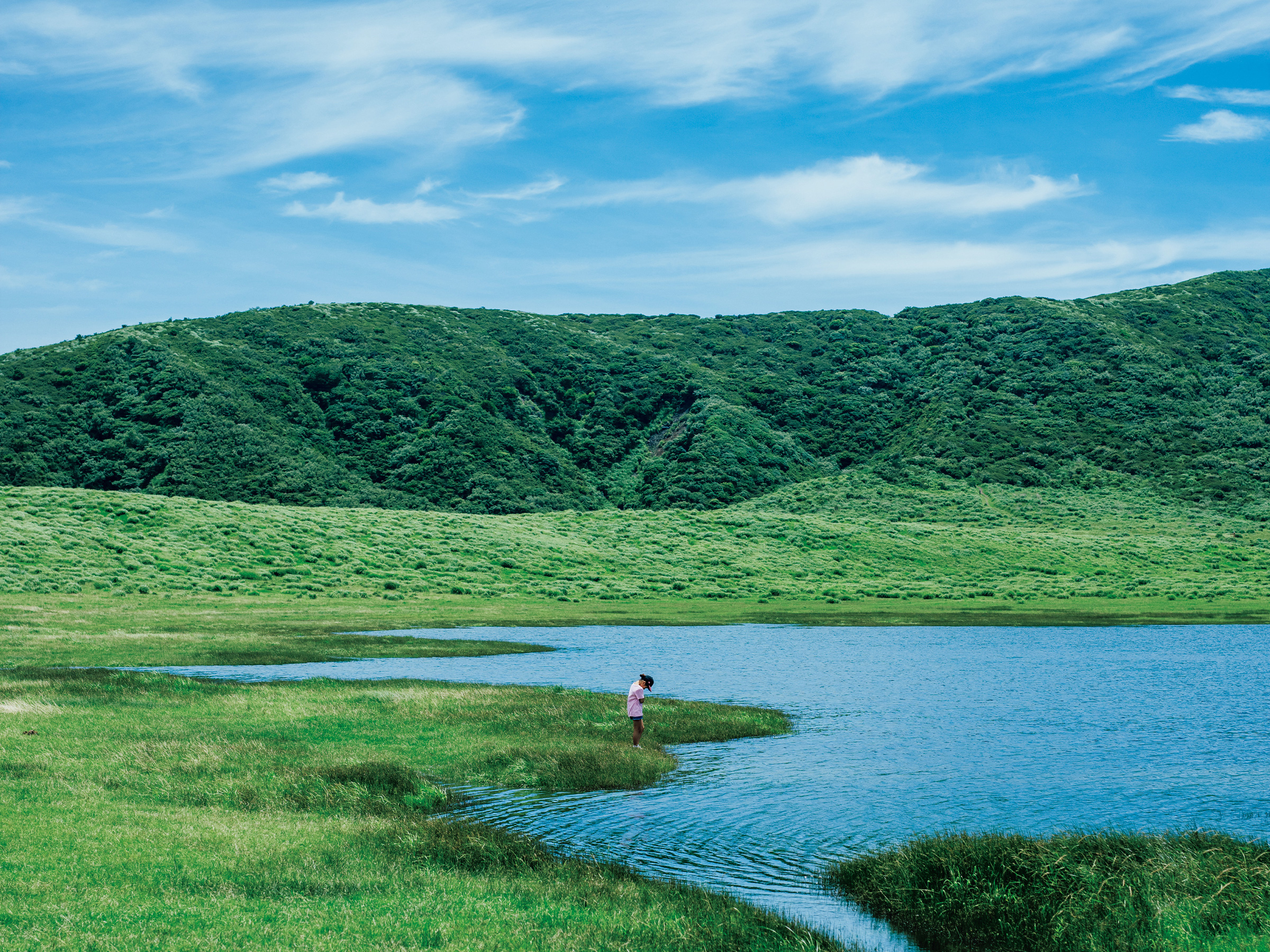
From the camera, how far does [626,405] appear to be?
16312 cm

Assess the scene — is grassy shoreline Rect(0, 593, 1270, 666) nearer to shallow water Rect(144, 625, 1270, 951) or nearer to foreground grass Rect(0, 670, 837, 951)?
shallow water Rect(144, 625, 1270, 951)

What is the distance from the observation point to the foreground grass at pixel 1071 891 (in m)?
12.2

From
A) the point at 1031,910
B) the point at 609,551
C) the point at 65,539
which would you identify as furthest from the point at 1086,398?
the point at 1031,910

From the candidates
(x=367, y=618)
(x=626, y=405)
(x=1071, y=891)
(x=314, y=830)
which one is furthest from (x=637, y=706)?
(x=626, y=405)

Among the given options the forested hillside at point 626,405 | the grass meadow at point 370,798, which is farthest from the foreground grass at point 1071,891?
the forested hillside at point 626,405

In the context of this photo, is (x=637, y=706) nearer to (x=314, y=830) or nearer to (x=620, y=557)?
(x=314, y=830)

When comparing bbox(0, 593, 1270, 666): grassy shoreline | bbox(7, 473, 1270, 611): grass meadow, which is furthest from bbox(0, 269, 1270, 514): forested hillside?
bbox(0, 593, 1270, 666): grassy shoreline

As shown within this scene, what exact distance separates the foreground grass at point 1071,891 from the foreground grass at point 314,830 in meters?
2.29

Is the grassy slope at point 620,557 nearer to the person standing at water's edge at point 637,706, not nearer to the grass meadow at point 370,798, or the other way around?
the grass meadow at point 370,798

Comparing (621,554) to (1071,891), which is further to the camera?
(621,554)

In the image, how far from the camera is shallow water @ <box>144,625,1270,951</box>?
56.4 ft

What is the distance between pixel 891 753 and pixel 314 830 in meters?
13.8

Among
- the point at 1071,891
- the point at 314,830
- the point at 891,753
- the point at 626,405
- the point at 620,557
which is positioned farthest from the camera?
the point at 626,405

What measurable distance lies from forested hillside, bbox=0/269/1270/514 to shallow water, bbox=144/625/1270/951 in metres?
86.7
